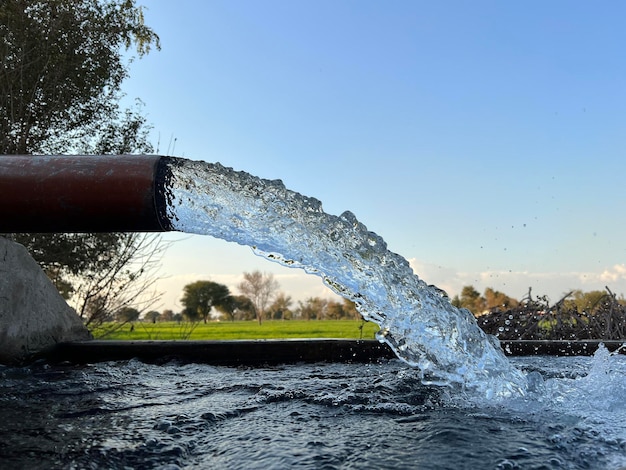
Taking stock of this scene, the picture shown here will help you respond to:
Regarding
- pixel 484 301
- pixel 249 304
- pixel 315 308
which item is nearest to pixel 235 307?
pixel 249 304

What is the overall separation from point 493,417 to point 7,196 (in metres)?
2.01

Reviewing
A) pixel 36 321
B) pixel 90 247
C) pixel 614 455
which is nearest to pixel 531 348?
pixel 614 455

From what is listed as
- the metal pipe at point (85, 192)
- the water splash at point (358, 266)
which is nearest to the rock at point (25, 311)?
the metal pipe at point (85, 192)

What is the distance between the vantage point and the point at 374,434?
1671 millimetres

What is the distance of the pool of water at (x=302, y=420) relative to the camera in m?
1.45

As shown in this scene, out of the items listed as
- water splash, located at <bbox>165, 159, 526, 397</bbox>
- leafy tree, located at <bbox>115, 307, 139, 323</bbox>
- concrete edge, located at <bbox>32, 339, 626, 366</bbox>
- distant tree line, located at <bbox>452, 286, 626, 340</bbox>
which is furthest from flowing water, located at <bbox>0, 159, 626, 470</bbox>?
leafy tree, located at <bbox>115, 307, 139, 323</bbox>

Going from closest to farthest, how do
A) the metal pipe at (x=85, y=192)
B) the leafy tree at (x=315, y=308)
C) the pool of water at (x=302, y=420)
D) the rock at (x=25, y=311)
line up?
the pool of water at (x=302, y=420)
the metal pipe at (x=85, y=192)
the rock at (x=25, y=311)
the leafy tree at (x=315, y=308)

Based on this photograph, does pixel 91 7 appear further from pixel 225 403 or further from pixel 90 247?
pixel 225 403

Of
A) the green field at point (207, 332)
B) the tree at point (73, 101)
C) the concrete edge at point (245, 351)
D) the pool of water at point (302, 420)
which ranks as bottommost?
the green field at point (207, 332)

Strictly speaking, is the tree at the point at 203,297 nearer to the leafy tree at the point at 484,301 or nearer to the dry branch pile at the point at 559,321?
the leafy tree at the point at 484,301

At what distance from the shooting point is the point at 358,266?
2463 millimetres

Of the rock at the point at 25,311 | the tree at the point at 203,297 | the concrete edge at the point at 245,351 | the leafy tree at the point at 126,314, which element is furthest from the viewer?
the tree at the point at 203,297

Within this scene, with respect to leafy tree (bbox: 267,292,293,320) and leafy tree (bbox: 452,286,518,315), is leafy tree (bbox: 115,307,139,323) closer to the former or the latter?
leafy tree (bbox: 452,286,518,315)

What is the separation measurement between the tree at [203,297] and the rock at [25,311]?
2759 centimetres
